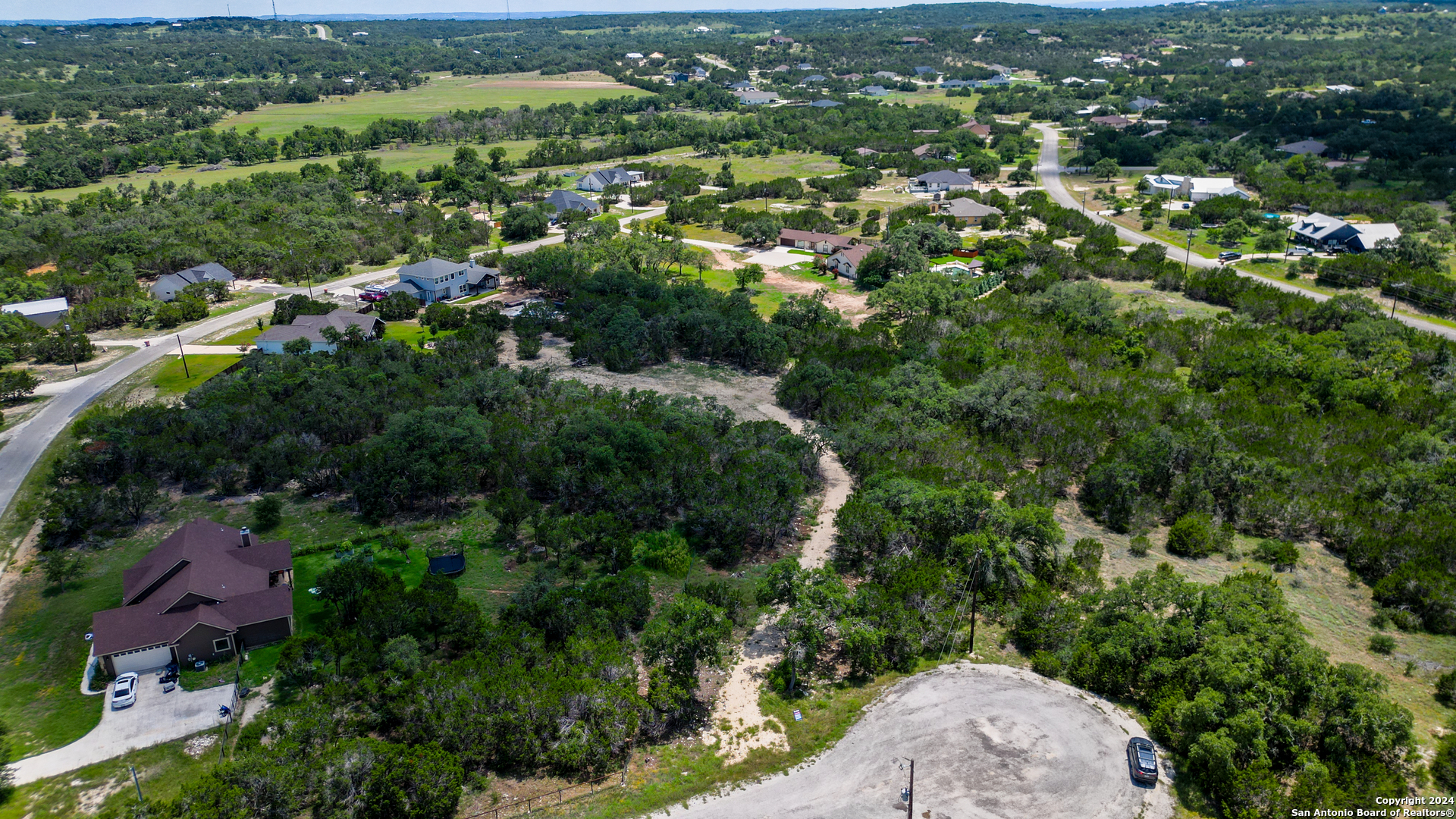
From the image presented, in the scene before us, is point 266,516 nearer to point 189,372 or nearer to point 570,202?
point 189,372

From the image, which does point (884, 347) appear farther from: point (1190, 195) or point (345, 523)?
point (1190, 195)

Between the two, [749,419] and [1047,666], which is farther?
[749,419]

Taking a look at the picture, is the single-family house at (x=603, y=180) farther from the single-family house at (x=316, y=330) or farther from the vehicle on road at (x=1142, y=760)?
the vehicle on road at (x=1142, y=760)

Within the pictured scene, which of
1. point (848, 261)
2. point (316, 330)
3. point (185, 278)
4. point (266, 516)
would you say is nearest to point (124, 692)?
point (266, 516)

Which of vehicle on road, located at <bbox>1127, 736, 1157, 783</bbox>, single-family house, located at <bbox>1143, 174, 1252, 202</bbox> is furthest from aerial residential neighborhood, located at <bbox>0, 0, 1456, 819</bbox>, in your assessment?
single-family house, located at <bbox>1143, 174, 1252, 202</bbox>

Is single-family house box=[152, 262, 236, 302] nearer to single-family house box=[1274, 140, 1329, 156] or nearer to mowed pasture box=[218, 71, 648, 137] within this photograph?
mowed pasture box=[218, 71, 648, 137]

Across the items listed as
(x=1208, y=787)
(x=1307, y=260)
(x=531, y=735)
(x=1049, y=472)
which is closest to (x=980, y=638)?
(x=1208, y=787)

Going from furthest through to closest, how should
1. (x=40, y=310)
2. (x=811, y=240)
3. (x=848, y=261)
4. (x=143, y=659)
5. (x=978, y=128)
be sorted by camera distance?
1. (x=978, y=128)
2. (x=811, y=240)
3. (x=848, y=261)
4. (x=40, y=310)
5. (x=143, y=659)
